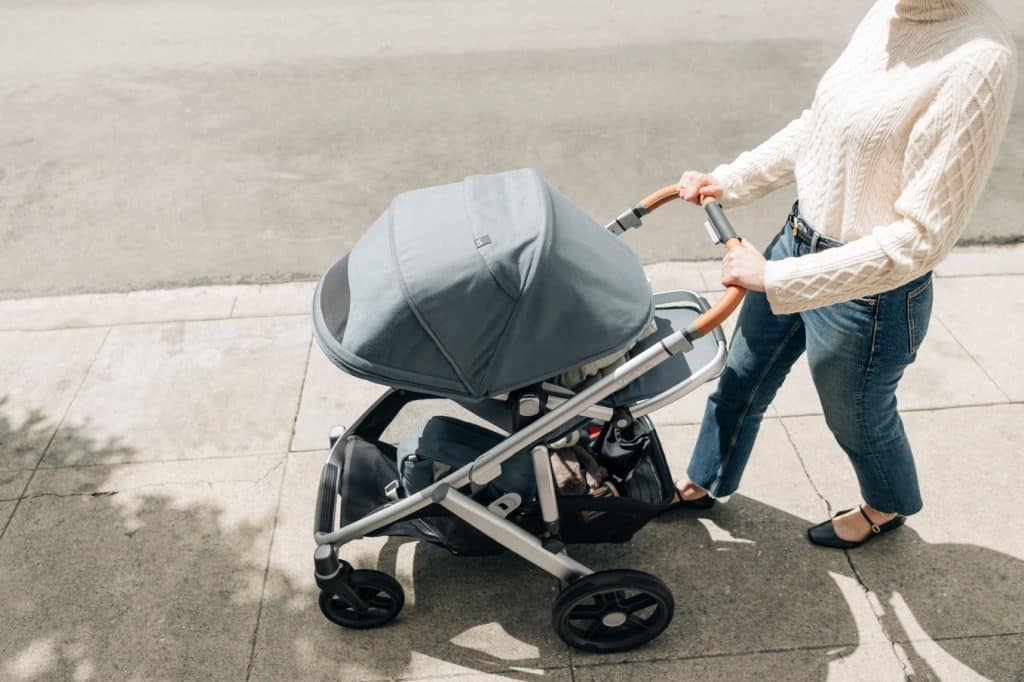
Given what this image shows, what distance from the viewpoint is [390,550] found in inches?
136

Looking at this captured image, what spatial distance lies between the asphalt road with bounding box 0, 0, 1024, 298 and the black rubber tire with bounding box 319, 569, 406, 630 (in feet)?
8.45

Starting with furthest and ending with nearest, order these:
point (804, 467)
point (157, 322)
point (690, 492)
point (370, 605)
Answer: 1. point (157, 322)
2. point (804, 467)
3. point (690, 492)
4. point (370, 605)

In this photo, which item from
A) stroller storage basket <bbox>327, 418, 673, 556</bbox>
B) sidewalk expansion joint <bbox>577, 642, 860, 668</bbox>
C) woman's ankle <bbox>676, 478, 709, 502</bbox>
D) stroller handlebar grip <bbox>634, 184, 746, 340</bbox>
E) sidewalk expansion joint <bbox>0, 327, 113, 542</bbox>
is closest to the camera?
stroller handlebar grip <bbox>634, 184, 746, 340</bbox>

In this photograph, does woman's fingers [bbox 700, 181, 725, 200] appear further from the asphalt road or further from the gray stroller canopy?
the asphalt road

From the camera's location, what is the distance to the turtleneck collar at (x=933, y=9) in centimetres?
225

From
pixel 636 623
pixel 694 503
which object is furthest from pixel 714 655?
pixel 694 503

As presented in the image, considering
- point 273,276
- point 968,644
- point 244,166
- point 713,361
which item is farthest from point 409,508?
point 244,166

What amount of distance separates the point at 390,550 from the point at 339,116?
4.61 metres

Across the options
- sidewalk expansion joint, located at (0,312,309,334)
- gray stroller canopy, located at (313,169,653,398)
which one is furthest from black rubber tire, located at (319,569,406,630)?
sidewalk expansion joint, located at (0,312,309,334)

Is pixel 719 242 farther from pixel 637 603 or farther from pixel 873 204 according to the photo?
pixel 637 603

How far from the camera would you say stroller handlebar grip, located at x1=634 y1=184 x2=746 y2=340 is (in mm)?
2426

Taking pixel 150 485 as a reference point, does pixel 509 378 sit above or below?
above

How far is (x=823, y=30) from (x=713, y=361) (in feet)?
22.7

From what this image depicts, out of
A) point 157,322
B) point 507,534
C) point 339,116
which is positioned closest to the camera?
point 507,534
